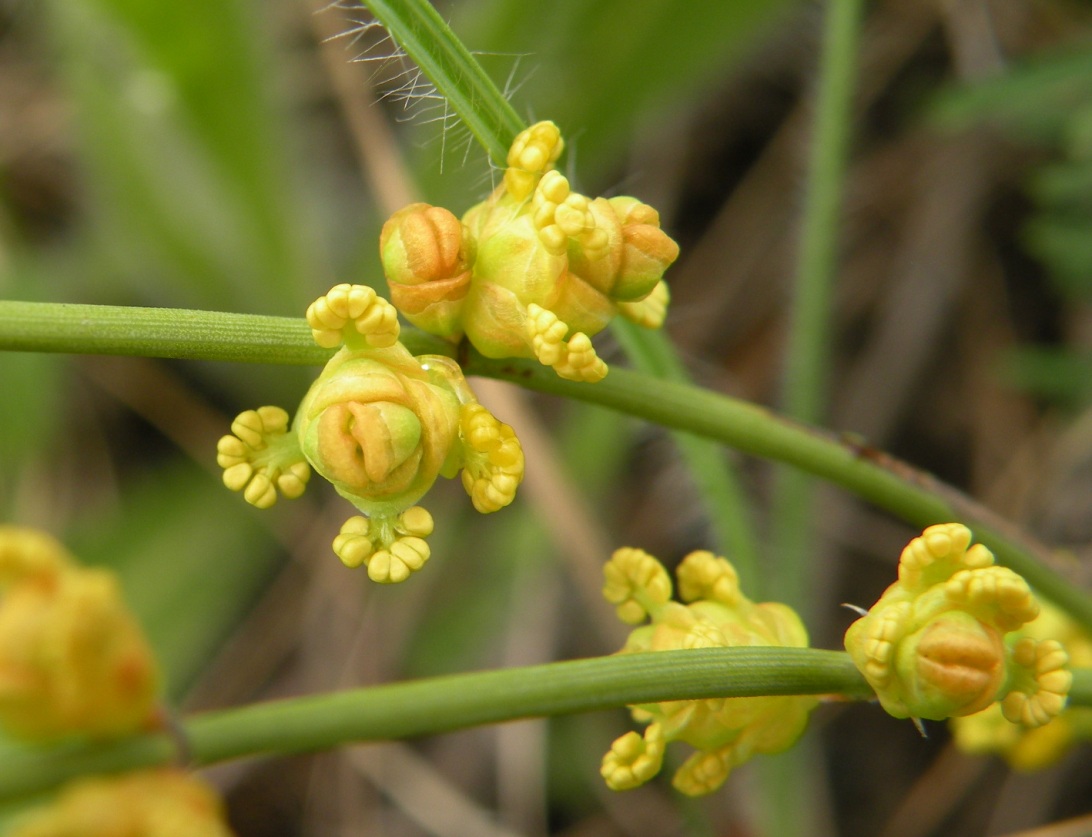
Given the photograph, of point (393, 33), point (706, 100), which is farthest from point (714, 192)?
point (393, 33)

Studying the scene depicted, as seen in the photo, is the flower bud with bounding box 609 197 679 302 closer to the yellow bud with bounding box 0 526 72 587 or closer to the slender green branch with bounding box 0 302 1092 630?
the slender green branch with bounding box 0 302 1092 630

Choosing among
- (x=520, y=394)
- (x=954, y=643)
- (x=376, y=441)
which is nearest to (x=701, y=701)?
(x=954, y=643)

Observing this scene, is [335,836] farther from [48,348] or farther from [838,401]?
[48,348]

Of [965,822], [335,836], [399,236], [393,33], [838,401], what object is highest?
[393,33]

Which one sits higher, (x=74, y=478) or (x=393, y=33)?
(x=393, y=33)

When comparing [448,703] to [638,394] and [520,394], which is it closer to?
[638,394]

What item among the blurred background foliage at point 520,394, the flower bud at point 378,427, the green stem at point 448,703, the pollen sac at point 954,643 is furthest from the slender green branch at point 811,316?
the flower bud at point 378,427

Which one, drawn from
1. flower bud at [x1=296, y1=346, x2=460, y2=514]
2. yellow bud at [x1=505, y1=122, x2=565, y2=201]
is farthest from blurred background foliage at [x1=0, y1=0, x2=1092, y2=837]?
flower bud at [x1=296, y1=346, x2=460, y2=514]
